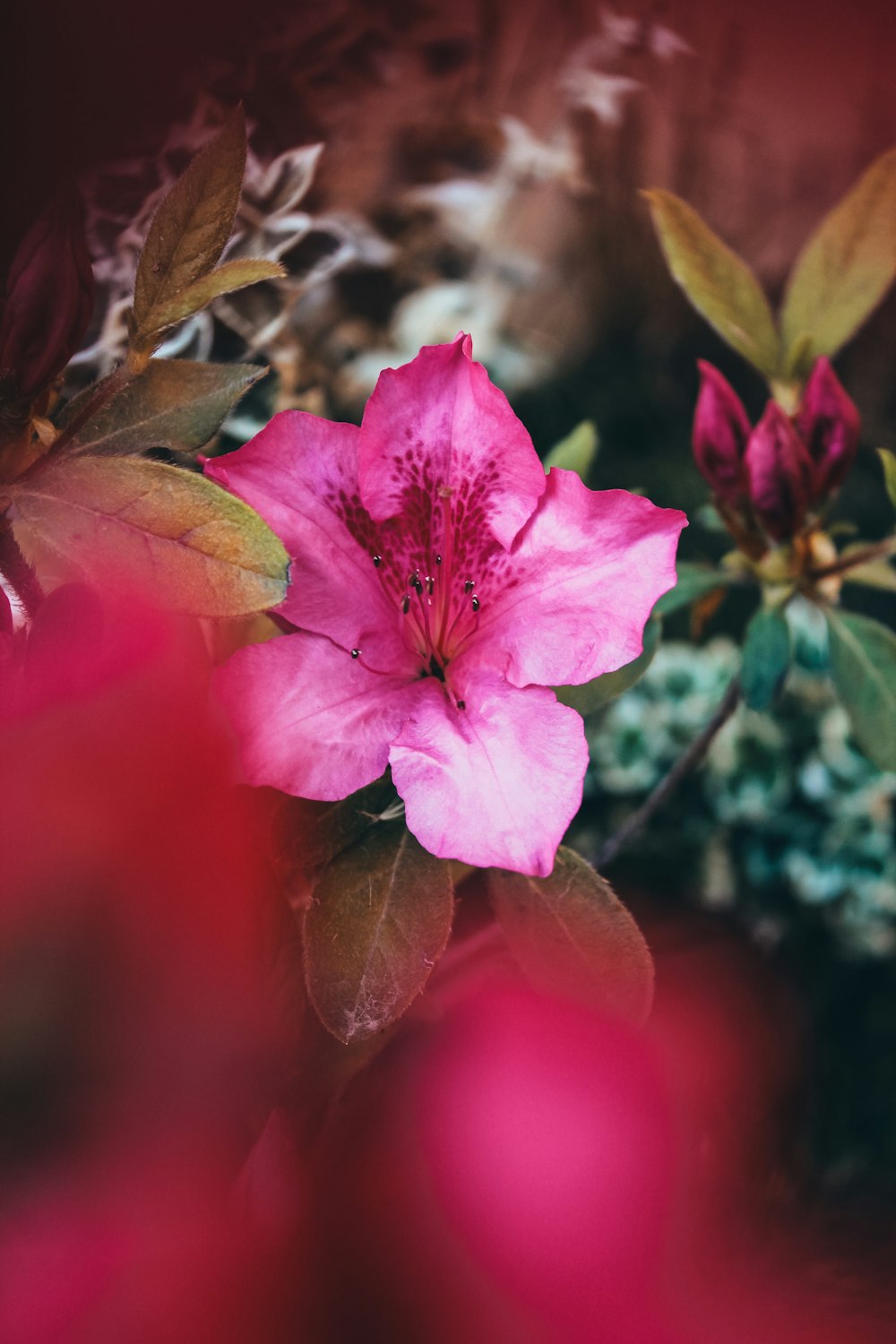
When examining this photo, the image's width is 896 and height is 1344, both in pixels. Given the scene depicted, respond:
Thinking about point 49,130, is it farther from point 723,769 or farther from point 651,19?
point 723,769

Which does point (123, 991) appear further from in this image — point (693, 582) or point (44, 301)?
point (693, 582)

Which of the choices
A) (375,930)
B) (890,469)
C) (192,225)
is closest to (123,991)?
(375,930)

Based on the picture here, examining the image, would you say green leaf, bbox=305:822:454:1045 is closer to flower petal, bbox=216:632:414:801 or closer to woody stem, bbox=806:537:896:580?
flower petal, bbox=216:632:414:801

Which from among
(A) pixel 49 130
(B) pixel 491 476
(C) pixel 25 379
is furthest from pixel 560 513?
(A) pixel 49 130

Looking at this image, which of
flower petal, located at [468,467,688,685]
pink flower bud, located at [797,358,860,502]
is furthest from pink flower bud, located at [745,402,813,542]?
flower petal, located at [468,467,688,685]

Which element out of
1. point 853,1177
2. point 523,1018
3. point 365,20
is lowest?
point 853,1177

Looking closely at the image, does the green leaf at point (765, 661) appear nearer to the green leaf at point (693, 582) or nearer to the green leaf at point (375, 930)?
the green leaf at point (693, 582)

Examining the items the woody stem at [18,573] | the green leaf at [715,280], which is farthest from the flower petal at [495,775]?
the green leaf at [715,280]

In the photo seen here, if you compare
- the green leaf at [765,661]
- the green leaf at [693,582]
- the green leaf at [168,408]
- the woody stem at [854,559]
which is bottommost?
the green leaf at [765,661]
